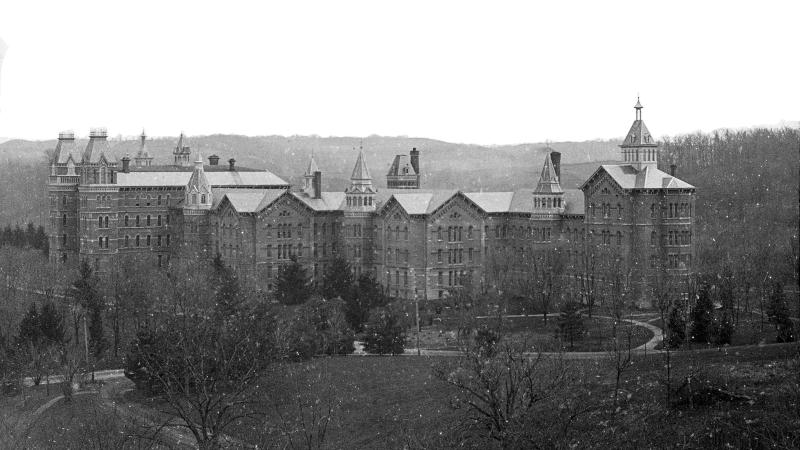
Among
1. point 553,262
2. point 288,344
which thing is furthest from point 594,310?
point 288,344

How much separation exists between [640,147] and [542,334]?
18.5 meters

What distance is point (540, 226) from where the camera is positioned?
98188 millimetres

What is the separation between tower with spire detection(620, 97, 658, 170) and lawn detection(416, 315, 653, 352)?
13.1 m

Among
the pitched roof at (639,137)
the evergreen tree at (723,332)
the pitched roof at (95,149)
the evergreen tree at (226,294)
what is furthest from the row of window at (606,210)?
the pitched roof at (95,149)

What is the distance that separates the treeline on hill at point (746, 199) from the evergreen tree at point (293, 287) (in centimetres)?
2664

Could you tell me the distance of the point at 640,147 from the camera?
294ft

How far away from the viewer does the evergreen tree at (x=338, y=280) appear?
9235 cm

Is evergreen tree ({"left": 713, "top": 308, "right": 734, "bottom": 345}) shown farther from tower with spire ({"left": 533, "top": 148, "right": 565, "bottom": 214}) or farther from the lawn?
tower with spire ({"left": 533, "top": 148, "right": 565, "bottom": 214})

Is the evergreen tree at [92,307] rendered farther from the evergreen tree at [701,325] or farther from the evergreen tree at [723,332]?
the evergreen tree at [723,332]

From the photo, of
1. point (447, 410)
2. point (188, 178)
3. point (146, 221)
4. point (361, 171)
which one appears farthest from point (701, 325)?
point (146, 221)

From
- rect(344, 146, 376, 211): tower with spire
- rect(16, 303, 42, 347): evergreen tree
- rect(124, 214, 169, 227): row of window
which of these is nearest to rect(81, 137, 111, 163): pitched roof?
rect(124, 214, 169, 227): row of window

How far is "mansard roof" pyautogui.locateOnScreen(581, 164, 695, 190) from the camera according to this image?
88.1 m

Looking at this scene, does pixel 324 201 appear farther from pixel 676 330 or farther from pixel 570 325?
pixel 676 330

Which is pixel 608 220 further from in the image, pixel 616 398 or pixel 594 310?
pixel 616 398
